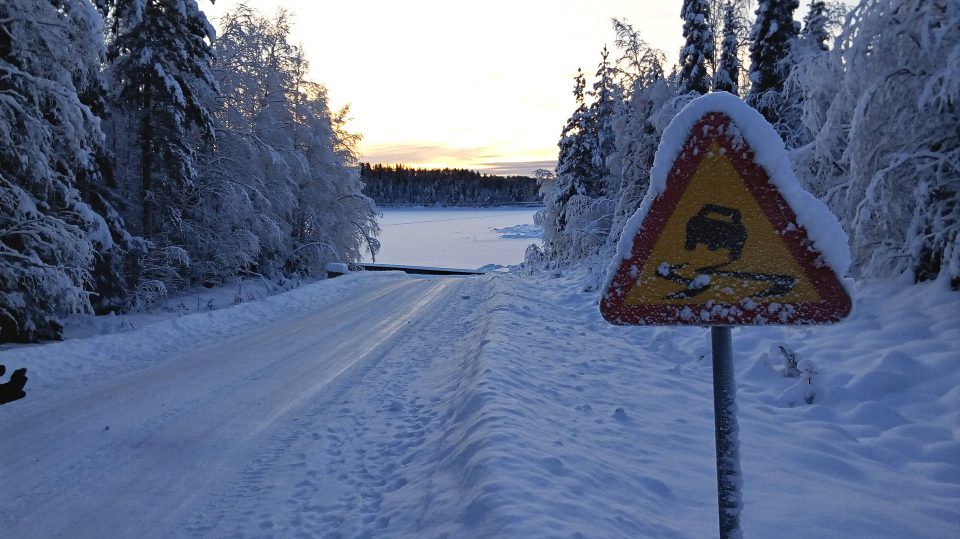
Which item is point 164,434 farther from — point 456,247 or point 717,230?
point 456,247

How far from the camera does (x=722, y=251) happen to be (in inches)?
71.2

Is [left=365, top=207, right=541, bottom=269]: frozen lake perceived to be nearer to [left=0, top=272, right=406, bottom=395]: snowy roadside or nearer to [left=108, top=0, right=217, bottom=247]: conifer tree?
[left=108, top=0, right=217, bottom=247]: conifer tree

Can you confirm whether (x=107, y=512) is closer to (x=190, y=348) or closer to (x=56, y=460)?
(x=56, y=460)

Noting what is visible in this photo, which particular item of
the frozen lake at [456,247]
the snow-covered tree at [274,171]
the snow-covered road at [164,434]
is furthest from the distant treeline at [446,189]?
the snow-covered road at [164,434]

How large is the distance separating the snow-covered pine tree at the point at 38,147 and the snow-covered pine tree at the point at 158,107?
5.04 metres

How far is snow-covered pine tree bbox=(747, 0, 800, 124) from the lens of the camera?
1889cm

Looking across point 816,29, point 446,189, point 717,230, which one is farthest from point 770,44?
point 446,189

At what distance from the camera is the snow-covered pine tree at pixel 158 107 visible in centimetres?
1642

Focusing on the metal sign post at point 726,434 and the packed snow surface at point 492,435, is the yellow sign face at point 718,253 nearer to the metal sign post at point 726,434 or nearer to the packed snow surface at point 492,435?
the metal sign post at point 726,434

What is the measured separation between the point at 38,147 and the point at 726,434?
1322cm

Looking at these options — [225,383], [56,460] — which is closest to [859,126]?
[225,383]

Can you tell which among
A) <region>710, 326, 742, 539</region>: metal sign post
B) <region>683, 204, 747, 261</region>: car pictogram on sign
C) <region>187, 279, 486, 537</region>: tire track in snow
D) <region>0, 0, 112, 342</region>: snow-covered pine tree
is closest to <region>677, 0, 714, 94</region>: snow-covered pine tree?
<region>187, 279, 486, 537</region>: tire track in snow

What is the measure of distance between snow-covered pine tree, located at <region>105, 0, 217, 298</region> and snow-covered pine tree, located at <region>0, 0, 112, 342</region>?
198 inches

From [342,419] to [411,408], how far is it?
2.68 ft
